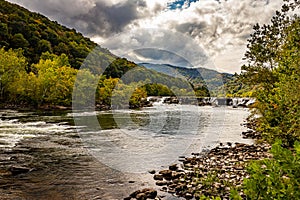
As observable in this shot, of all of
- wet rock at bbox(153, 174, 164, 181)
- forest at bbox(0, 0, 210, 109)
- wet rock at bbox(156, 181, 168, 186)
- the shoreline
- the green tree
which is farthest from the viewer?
forest at bbox(0, 0, 210, 109)

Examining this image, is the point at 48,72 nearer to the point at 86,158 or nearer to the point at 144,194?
the point at 86,158

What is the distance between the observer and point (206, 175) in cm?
1159

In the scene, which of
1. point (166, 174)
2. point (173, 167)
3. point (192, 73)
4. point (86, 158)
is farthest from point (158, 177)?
point (192, 73)

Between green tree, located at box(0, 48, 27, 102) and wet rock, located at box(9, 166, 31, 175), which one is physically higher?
green tree, located at box(0, 48, 27, 102)

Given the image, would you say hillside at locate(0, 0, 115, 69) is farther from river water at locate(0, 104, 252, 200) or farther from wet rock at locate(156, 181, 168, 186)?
wet rock at locate(156, 181, 168, 186)

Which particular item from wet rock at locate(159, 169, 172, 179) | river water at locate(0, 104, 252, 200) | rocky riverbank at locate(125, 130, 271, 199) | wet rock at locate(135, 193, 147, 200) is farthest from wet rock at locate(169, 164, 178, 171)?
wet rock at locate(135, 193, 147, 200)

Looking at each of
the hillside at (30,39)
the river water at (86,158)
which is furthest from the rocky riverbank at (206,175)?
the hillside at (30,39)

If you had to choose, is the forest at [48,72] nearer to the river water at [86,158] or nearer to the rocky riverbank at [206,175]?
the river water at [86,158]

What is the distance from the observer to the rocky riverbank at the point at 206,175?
9812mm

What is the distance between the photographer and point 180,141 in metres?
21.1

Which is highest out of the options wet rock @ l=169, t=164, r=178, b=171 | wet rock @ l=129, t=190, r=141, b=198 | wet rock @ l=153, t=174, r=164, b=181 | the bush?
the bush

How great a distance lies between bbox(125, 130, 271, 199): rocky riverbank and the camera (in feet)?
32.2

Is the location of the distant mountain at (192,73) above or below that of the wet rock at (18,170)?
above

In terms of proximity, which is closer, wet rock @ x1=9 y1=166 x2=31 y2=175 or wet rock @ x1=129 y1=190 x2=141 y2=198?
wet rock @ x1=129 y1=190 x2=141 y2=198
